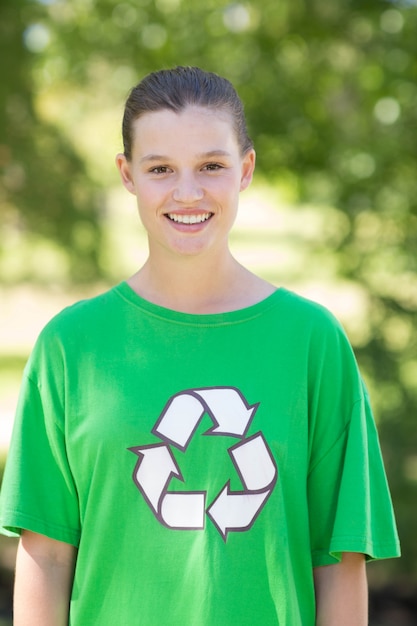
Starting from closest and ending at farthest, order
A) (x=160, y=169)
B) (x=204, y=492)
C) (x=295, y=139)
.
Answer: (x=204, y=492) → (x=160, y=169) → (x=295, y=139)

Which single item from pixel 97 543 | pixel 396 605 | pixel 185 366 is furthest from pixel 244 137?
pixel 396 605

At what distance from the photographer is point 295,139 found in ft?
17.5

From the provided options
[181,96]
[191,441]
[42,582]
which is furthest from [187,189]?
[42,582]

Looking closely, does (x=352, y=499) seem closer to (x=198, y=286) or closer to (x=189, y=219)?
(x=198, y=286)

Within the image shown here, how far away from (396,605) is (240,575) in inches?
158

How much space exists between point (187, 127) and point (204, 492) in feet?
2.23

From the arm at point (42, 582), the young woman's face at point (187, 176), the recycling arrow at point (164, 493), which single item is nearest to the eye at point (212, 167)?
the young woman's face at point (187, 176)

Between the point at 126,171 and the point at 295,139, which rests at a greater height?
the point at 295,139

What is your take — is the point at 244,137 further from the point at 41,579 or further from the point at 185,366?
the point at 41,579

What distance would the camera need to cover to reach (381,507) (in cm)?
191

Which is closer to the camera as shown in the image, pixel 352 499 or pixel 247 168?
pixel 352 499

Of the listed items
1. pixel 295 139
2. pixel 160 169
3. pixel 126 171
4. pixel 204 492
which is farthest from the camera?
pixel 295 139

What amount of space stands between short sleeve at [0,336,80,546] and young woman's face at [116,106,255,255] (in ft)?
1.13

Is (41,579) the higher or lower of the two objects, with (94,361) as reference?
lower
